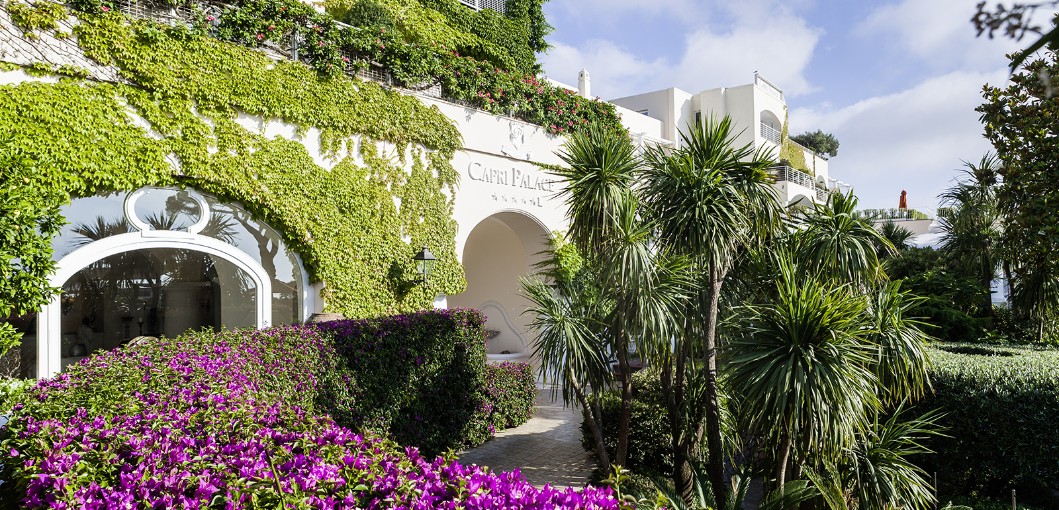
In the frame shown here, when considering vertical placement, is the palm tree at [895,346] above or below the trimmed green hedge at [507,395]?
above

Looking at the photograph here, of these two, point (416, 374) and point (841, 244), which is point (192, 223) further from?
point (841, 244)

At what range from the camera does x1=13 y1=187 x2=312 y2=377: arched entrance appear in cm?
745

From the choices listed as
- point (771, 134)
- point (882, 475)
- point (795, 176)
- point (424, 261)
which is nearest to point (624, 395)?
point (882, 475)

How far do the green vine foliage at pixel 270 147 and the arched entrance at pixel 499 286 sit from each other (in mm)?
4021

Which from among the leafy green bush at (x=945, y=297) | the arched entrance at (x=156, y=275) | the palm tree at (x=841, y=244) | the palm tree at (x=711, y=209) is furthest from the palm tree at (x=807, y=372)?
the arched entrance at (x=156, y=275)

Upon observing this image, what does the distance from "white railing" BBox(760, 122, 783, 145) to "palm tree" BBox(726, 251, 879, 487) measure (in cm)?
2348

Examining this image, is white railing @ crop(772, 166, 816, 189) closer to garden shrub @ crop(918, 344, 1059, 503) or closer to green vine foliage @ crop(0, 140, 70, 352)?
garden shrub @ crop(918, 344, 1059, 503)

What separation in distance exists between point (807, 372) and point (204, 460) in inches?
171

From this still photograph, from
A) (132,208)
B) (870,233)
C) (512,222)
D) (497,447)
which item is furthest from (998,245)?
(132,208)

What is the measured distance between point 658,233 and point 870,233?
221 cm

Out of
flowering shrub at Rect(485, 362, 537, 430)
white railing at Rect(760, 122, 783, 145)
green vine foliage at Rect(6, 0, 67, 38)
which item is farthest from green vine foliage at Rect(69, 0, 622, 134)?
white railing at Rect(760, 122, 783, 145)

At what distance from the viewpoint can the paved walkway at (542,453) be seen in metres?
7.62

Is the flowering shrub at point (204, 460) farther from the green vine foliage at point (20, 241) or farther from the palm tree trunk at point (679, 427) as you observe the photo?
the palm tree trunk at point (679, 427)

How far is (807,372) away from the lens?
197 inches
